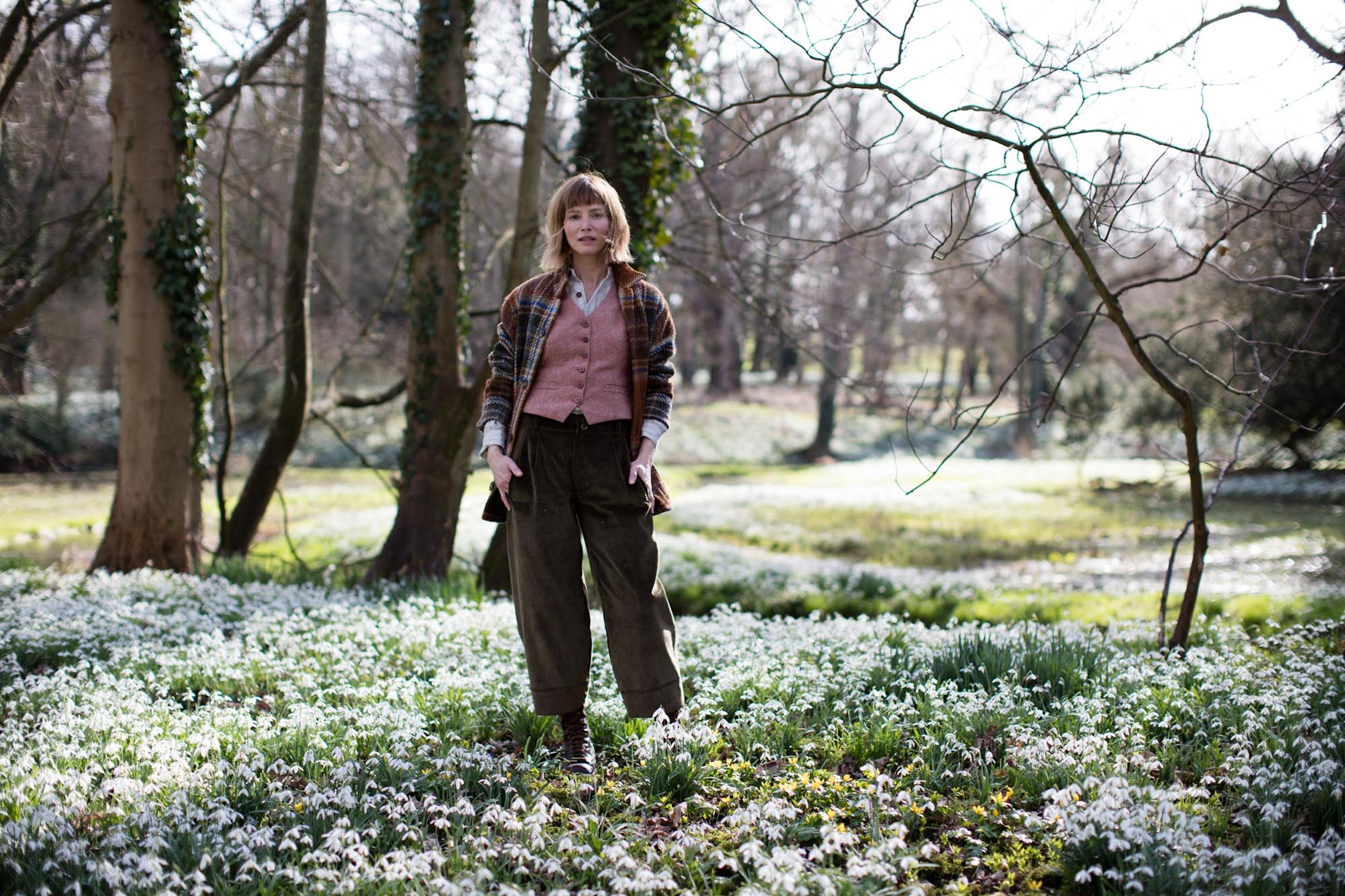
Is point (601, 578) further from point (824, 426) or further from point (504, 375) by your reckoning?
point (824, 426)

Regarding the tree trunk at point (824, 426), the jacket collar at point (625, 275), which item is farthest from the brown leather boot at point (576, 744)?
the tree trunk at point (824, 426)

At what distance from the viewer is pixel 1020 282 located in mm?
31000

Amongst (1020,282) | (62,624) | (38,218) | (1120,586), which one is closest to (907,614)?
(1120,586)

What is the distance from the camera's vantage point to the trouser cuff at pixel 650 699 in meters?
3.75

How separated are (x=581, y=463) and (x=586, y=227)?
36.2 inches

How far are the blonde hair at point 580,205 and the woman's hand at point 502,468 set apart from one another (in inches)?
30.5

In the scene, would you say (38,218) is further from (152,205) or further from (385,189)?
(385,189)

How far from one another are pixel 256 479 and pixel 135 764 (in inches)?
288

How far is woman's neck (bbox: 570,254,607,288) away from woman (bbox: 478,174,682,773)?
0.07ft

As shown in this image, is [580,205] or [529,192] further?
[529,192]

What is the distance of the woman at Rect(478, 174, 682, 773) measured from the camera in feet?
12.1

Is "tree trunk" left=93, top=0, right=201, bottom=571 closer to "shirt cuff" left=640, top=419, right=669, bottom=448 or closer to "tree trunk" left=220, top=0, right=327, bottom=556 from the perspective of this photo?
"tree trunk" left=220, top=0, right=327, bottom=556

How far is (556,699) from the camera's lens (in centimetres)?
372

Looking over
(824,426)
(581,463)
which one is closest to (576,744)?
(581,463)
